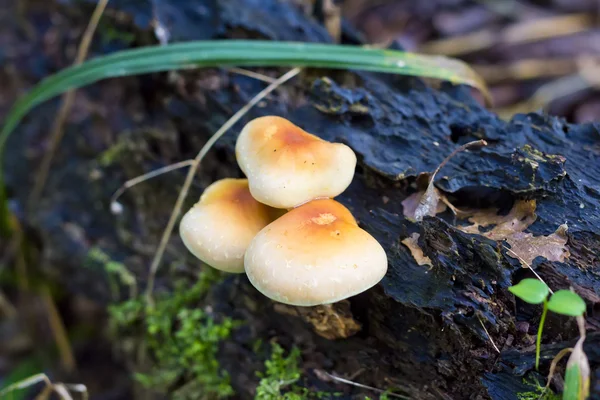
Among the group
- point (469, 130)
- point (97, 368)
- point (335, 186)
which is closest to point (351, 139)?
point (335, 186)

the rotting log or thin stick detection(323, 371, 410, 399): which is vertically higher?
the rotting log

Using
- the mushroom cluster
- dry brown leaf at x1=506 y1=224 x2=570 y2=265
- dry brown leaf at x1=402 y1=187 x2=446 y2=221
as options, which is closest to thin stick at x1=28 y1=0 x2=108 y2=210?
the mushroom cluster

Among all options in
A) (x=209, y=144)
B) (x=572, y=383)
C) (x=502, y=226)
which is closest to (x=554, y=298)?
(x=572, y=383)

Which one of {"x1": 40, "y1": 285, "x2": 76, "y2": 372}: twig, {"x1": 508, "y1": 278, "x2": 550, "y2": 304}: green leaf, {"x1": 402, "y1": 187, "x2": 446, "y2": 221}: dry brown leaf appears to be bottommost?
{"x1": 40, "y1": 285, "x2": 76, "y2": 372}: twig

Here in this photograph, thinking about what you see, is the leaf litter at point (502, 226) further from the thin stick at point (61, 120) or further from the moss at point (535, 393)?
the thin stick at point (61, 120)

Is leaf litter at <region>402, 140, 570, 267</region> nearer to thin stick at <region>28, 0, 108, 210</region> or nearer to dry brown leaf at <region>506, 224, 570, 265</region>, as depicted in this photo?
dry brown leaf at <region>506, 224, 570, 265</region>

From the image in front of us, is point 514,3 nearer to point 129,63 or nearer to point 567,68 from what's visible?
point 567,68

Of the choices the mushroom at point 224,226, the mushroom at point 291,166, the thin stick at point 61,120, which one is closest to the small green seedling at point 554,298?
the mushroom at point 291,166

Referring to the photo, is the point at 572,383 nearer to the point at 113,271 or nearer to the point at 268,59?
the point at 268,59
